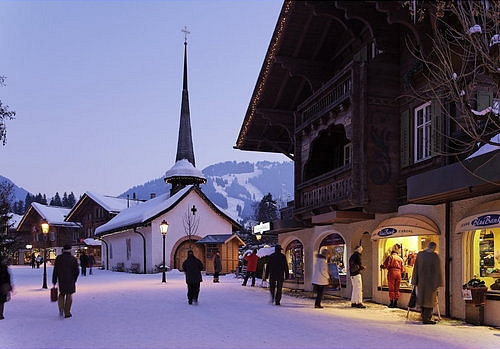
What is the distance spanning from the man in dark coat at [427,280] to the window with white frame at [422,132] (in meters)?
3.18

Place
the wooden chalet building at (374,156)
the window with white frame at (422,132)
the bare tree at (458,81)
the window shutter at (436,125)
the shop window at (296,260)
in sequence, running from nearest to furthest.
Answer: the bare tree at (458,81) → the wooden chalet building at (374,156) → the window shutter at (436,125) → the window with white frame at (422,132) → the shop window at (296,260)

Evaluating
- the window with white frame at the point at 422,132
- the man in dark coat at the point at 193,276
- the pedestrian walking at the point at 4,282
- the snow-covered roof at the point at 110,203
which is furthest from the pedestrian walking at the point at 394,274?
the snow-covered roof at the point at 110,203

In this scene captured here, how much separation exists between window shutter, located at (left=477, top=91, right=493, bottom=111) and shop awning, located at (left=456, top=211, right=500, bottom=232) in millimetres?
2692

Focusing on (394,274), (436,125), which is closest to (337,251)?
(394,274)

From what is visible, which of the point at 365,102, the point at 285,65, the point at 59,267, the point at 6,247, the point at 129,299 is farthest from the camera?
the point at 6,247

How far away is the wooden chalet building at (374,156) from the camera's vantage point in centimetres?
1173

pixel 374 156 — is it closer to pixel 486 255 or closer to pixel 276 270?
pixel 486 255

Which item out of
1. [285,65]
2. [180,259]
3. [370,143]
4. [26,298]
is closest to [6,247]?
[180,259]

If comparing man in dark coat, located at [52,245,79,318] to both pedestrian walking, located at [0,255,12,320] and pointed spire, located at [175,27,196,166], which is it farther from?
pointed spire, located at [175,27,196,166]

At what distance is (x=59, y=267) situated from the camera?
41.8 feet

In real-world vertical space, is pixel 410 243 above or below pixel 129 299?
above

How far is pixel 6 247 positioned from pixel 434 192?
33353 mm

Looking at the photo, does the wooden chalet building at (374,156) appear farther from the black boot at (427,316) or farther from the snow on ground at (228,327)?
the snow on ground at (228,327)

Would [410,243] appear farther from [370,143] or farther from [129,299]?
[129,299]
